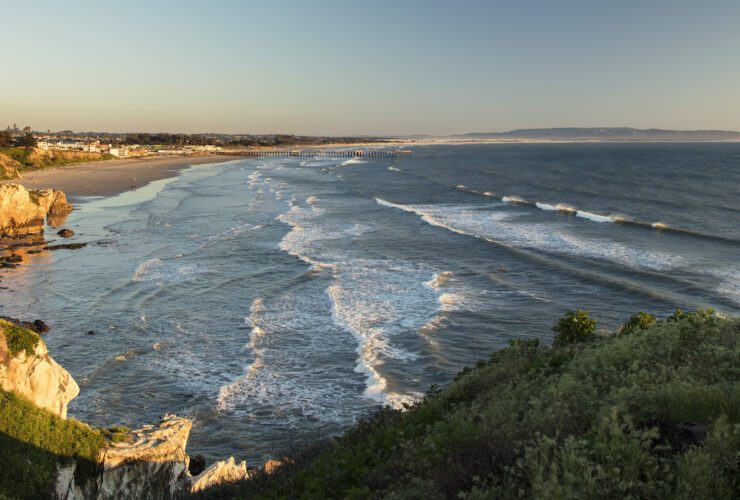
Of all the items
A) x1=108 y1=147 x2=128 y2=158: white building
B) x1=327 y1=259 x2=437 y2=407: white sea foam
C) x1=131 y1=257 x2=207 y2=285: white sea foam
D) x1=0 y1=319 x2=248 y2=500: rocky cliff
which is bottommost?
x1=327 y1=259 x2=437 y2=407: white sea foam

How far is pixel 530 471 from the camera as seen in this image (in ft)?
21.6

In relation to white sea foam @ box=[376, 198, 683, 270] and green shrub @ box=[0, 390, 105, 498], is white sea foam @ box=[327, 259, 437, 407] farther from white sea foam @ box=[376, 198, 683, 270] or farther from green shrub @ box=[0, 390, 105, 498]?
white sea foam @ box=[376, 198, 683, 270]

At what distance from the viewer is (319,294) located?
31500 millimetres

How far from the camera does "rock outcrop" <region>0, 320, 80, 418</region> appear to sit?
11.6m

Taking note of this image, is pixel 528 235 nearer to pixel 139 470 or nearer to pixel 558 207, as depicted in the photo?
pixel 558 207

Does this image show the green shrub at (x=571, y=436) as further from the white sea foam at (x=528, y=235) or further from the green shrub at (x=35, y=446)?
the white sea foam at (x=528, y=235)

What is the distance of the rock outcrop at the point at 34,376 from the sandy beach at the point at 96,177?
67.0 meters

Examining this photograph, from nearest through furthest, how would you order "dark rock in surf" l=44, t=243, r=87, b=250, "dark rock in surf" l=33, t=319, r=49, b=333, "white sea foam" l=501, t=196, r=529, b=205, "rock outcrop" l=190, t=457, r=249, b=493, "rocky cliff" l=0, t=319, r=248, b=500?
"rocky cliff" l=0, t=319, r=248, b=500 → "rock outcrop" l=190, t=457, r=249, b=493 → "dark rock in surf" l=33, t=319, r=49, b=333 → "dark rock in surf" l=44, t=243, r=87, b=250 → "white sea foam" l=501, t=196, r=529, b=205

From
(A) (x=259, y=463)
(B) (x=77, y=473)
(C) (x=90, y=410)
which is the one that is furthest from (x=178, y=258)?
(B) (x=77, y=473)

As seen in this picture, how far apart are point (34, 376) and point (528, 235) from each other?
1619 inches

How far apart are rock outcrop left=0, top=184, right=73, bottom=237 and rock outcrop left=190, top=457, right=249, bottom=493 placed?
4127cm

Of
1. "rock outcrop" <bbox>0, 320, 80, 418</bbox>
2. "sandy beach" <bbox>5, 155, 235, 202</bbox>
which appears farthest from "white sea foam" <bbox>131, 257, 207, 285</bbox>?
"sandy beach" <bbox>5, 155, 235, 202</bbox>

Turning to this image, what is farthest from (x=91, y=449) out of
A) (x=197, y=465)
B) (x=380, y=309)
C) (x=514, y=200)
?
(x=514, y=200)

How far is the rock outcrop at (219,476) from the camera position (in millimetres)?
12445
